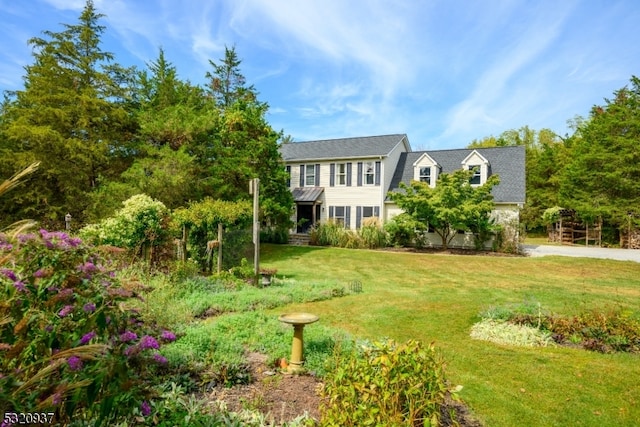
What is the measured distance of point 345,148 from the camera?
79.3 feet

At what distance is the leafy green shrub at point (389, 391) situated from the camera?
259 centimetres

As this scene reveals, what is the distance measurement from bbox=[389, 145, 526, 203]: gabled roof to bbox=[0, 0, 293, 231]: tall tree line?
32.3 feet

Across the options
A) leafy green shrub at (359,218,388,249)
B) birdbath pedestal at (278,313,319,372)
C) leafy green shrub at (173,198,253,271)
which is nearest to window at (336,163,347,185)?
leafy green shrub at (359,218,388,249)

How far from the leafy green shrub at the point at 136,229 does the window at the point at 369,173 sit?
49.4 feet

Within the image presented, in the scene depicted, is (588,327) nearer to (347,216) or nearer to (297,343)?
(297,343)

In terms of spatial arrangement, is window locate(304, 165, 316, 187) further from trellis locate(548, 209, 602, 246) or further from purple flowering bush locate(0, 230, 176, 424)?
purple flowering bush locate(0, 230, 176, 424)

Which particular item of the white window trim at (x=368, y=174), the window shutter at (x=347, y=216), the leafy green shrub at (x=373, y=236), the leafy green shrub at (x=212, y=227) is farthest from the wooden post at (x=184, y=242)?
the white window trim at (x=368, y=174)

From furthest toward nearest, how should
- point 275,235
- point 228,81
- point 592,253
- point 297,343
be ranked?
point 228,81, point 275,235, point 592,253, point 297,343

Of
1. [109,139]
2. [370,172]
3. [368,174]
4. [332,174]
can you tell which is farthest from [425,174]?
[109,139]

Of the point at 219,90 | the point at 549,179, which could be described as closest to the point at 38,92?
the point at 219,90

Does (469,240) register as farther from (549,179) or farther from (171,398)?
(171,398)

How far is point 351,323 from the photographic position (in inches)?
249

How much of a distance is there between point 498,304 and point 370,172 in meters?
15.5

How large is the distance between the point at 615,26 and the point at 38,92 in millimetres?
20691
